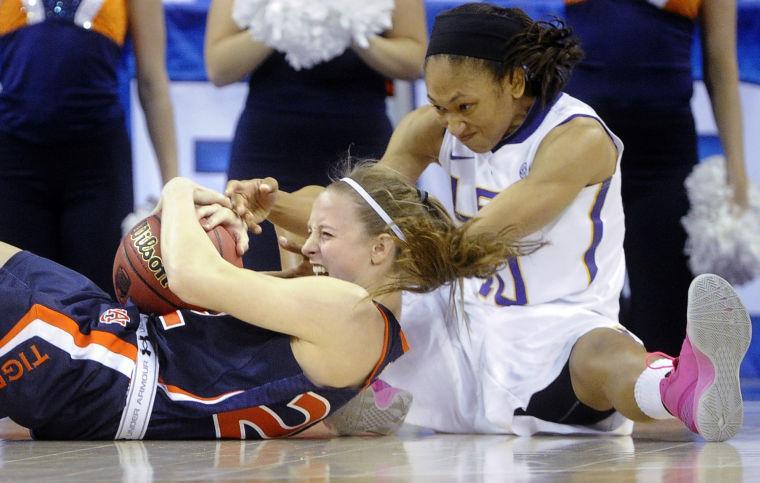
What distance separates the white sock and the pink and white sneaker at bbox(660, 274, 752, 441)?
0.20 ft

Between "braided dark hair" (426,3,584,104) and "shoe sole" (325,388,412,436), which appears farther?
"braided dark hair" (426,3,584,104)

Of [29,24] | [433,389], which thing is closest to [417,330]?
[433,389]

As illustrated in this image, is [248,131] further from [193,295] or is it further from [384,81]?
[193,295]

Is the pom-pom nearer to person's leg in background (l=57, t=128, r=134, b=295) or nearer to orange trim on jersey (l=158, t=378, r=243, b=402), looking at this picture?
person's leg in background (l=57, t=128, r=134, b=295)

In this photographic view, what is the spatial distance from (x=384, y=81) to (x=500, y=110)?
74 centimetres

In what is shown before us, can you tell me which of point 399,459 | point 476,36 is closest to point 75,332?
point 399,459

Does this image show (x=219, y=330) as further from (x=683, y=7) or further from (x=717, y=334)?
(x=683, y=7)

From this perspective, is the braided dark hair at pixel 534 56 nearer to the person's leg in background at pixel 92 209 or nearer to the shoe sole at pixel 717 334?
the shoe sole at pixel 717 334

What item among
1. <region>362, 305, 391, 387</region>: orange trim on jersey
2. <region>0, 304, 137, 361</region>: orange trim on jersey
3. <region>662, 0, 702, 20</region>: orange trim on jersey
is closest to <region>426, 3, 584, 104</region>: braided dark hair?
<region>362, 305, 391, 387</region>: orange trim on jersey

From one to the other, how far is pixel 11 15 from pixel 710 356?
8.42ft

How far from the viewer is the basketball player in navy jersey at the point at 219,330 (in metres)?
2.87

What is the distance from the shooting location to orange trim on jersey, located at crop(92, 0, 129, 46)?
421 centimetres

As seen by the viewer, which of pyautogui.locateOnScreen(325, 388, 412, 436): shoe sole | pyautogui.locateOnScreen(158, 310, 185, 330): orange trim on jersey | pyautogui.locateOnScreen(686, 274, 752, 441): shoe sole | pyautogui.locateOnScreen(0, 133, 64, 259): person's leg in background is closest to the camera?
pyautogui.locateOnScreen(686, 274, 752, 441): shoe sole

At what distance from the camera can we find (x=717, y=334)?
112 inches
